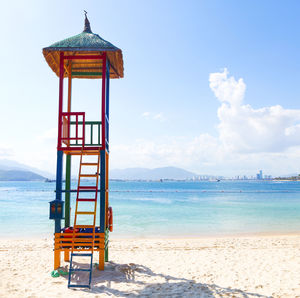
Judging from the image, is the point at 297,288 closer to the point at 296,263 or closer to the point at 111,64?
the point at 296,263

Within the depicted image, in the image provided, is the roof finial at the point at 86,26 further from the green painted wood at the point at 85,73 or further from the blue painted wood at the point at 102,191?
the blue painted wood at the point at 102,191

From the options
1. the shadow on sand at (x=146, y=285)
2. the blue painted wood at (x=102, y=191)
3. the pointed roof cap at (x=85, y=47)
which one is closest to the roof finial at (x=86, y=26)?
the pointed roof cap at (x=85, y=47)

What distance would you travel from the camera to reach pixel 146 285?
662 cm

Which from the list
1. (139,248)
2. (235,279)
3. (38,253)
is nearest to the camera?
(235,279)

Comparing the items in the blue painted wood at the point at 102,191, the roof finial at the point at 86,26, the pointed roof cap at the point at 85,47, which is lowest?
the blue painted wood at the point at 102,191

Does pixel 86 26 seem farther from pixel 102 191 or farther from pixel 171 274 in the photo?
pixel 171 274

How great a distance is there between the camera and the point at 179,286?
656cm

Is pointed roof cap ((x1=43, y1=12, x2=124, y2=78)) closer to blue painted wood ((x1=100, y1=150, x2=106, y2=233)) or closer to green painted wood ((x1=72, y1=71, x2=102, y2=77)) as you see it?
green painted wood ((x1=72, y1=71, x2=102, y2=77))

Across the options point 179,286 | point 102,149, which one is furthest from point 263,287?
point 102,149

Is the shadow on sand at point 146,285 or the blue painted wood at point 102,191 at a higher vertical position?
the blue painted wood at point 102,191

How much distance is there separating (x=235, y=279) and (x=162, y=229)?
11.8 metres

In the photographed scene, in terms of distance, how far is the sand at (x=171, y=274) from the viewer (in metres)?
6.16

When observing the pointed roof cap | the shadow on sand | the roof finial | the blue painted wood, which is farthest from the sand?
the roof finial

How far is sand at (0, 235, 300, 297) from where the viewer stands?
6.16m
